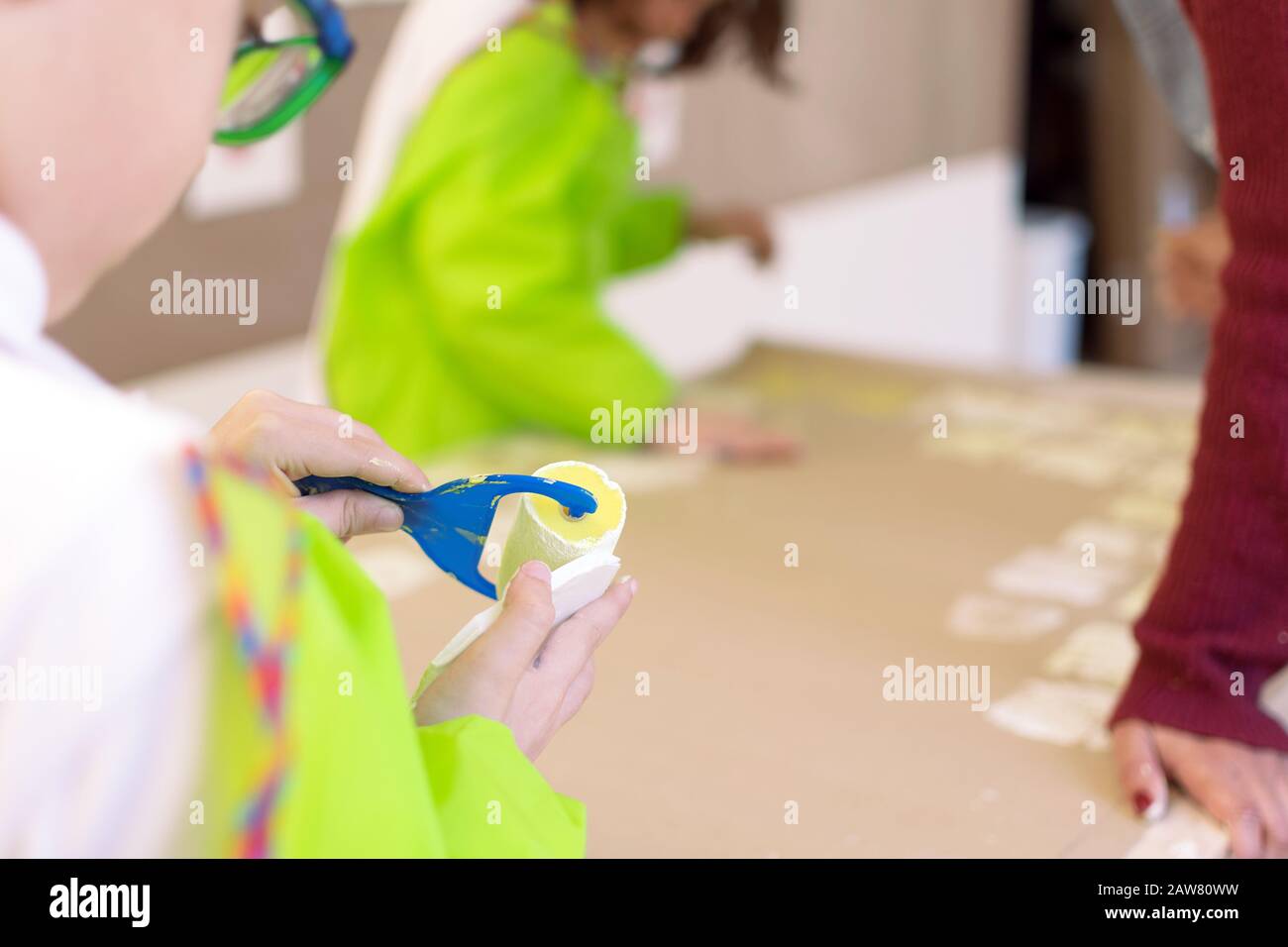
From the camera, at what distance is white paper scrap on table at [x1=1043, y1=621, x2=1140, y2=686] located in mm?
900

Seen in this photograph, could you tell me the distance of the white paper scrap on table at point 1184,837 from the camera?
72 centimetres

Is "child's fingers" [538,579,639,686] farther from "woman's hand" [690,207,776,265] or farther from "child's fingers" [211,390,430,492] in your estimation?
"woman's hand" [690,207,776,265]

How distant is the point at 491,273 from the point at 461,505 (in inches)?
30.1

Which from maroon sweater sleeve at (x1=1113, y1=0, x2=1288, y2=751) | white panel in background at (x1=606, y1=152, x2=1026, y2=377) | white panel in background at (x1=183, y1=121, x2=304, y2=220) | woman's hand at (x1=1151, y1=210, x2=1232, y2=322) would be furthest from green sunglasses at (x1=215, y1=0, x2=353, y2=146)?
white panel in background at (x1=606, y1=152, x2=1026, y2=377)

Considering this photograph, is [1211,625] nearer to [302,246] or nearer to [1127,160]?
[302,246]

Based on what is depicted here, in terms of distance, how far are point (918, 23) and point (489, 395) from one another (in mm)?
1529

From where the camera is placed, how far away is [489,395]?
4.54ft

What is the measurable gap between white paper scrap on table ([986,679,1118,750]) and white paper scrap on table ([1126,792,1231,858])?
8 cm

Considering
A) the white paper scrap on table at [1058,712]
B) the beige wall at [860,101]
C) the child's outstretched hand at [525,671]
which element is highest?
the beige wall at [860,101]

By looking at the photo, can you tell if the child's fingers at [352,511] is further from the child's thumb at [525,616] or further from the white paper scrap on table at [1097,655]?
the white paper scrap on table at [1097,655]

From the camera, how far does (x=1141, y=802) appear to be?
0.75 meters

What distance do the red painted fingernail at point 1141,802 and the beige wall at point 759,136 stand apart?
0.61m

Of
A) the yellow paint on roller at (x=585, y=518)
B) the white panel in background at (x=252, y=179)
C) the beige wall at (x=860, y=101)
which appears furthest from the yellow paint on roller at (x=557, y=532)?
the beige wall at (x=860, y=101)

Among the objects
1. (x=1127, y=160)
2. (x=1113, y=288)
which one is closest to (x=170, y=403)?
(x=1127, y=160)
